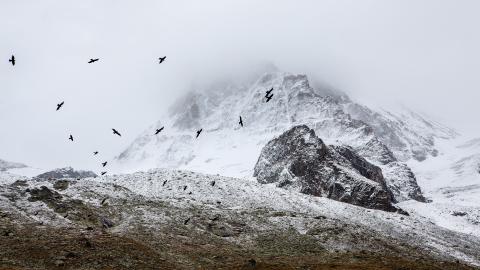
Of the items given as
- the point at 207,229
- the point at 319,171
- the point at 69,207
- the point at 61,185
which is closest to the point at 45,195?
the point at 69,207

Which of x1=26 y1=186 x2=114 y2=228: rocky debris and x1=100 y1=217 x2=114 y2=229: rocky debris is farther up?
x1=26 y1=186 x2=114 y2=228: rocky debris

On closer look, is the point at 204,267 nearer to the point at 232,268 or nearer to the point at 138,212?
the point at 232,268

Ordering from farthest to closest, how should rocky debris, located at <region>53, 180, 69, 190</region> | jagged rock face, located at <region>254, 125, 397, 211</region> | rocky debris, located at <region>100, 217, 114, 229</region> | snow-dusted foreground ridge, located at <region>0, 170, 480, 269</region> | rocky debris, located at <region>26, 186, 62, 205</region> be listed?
1. jagged rock face, located at <region>254, 125, 397, 211</region>
2. rocky debris, located at <region>53, 180, 69, 190</region>
3. rocky debris, located at <region>26, 186, 62, 205</region>
4. rocky debris, located at <region>100, 217, 114, 229</region>
5. snow-dusted foreground ridge, located at <region>0, 170, 480, 269</region>

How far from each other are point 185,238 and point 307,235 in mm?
16303

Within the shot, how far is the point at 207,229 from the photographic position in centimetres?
6488

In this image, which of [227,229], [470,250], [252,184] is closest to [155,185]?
[252,184]

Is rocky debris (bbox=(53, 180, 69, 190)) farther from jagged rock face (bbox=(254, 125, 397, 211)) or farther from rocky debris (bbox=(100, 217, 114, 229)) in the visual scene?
jagged rock face (bbox=(254, 125, 397, 211))

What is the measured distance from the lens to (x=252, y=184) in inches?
3765

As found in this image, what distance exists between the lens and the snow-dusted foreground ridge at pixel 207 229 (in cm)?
4950

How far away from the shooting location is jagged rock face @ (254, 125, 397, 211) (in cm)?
13900

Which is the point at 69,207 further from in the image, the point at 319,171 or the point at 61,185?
the point at 319,171

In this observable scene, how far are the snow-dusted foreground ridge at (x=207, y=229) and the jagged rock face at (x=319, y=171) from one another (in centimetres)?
4891

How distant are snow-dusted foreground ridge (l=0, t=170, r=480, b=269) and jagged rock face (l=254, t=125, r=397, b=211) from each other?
4891 centimetres

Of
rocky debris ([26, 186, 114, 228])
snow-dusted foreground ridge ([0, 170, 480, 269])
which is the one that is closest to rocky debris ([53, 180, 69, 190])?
snow-dusted foreground ridge ([0, 170, 480, 269])
